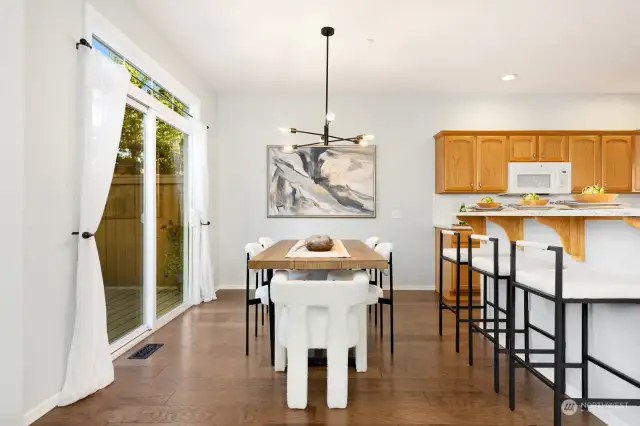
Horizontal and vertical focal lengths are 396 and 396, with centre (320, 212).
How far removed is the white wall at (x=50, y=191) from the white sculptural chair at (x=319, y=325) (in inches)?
49.7

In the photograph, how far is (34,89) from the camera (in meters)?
2.08

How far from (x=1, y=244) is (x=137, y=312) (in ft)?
5.72

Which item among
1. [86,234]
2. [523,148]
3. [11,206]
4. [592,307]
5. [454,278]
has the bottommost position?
[454,278]

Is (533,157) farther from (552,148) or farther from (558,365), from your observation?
(558,365)

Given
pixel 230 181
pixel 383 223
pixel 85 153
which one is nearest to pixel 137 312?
pixel 85 153

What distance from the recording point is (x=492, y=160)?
520 cm

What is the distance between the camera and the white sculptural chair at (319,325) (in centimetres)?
210

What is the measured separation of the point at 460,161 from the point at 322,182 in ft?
6.10

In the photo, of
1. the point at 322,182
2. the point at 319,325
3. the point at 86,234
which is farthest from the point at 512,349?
the point at 322,182

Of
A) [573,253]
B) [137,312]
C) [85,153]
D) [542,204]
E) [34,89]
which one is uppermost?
[34,89]

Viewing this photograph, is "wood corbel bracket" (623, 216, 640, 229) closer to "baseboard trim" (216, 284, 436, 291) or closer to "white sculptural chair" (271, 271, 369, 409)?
"white sculptural chair" (271, 271, 369, 409)

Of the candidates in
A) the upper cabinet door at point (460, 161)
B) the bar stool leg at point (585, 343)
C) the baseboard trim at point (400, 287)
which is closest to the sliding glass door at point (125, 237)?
the baseboard trim at point (400, 287)

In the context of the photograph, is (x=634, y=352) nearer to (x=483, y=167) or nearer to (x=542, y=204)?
(x=542, y=204)

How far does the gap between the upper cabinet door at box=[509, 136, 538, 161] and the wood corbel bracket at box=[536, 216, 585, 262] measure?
2.89m
